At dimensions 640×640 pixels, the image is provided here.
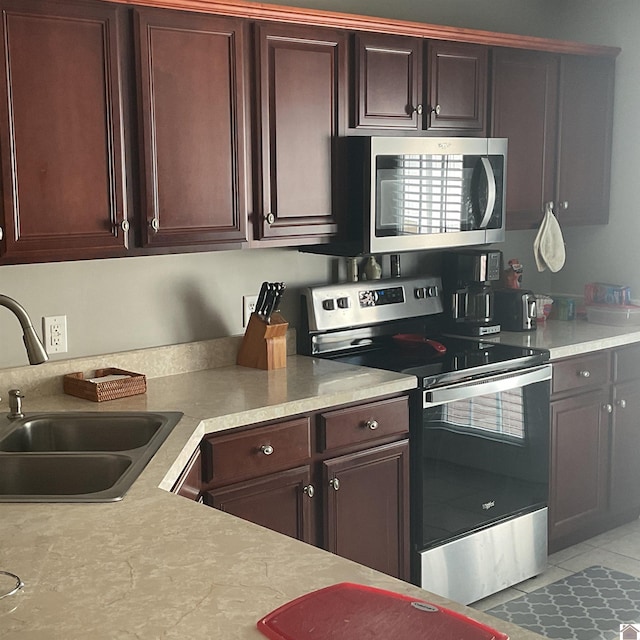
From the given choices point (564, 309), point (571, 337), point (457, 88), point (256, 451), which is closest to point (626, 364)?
point (571, 337)

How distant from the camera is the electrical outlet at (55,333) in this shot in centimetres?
306

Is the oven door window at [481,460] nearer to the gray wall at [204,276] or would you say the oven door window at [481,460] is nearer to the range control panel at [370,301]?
the range control panel at [370,301]

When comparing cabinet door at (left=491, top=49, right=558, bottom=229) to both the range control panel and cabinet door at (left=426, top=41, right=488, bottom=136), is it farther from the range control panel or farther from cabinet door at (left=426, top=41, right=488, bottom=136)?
the range control panel

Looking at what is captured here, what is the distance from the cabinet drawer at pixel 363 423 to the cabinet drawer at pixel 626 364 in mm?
1324

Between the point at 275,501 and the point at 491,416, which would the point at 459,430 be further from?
the point at 275,501

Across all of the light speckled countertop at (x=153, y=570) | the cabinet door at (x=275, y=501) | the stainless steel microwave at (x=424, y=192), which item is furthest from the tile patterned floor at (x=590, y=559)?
the light speckled countertop at (x=153, y=570)

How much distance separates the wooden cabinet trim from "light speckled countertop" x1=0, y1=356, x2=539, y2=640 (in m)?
1.42

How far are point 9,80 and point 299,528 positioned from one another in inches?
61.4

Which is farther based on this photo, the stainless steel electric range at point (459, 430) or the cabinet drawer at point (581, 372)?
the cabinet drawer at point (581, 372)

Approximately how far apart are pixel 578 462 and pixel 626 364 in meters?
0.50

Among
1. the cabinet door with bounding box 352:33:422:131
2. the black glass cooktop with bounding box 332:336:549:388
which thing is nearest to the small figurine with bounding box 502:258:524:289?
the black glass cooktop with bounding box 332:336:549:388

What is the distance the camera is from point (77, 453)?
2318 mm

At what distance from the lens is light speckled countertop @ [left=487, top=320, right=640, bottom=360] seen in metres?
3.85

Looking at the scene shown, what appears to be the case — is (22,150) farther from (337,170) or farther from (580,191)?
(580,191)
